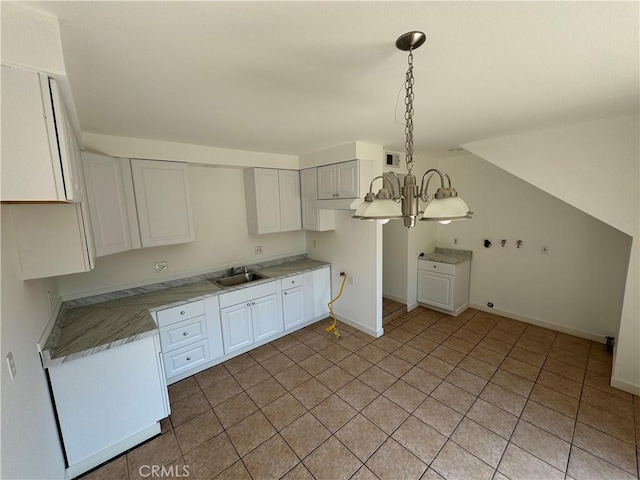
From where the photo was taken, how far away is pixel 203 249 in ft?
10.5

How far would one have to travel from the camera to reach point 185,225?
2.75 metres

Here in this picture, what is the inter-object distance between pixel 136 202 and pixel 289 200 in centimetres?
177

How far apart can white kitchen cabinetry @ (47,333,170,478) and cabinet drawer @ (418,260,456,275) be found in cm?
364

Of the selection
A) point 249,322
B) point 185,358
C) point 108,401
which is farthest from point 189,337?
point 108,401

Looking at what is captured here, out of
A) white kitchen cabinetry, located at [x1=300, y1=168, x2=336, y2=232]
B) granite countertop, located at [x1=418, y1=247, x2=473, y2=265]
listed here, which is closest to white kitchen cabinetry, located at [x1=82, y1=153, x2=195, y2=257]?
Answer: white kitchen cabinetry, located at [x1=300, y1=168, x2=336, y2=232]

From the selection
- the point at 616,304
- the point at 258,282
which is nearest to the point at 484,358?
the point at 616,304

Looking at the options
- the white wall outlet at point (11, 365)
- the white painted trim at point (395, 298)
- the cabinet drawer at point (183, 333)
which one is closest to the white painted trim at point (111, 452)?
the cabinet drawer at point (183, 333)

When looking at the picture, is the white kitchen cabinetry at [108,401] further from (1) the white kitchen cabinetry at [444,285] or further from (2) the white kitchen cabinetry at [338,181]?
(1) the white kitchen cabinetry at [444,285]

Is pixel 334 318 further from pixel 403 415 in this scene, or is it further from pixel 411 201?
pixel 411 201

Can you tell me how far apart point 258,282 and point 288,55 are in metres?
2.41

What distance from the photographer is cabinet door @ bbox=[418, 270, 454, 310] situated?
381 centimetres

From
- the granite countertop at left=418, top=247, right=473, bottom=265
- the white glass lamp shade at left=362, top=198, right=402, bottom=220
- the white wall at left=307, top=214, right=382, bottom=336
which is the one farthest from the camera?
the granite countertop at left=418, top=247, right=473, bottom=265

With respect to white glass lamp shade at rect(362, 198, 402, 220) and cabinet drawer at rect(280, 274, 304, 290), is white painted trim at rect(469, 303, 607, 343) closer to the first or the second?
cabinet drawer at rect(280, 274, 304, 290)

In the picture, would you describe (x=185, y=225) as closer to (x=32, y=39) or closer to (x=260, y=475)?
(x=32, y=39)
